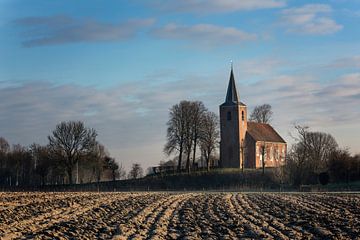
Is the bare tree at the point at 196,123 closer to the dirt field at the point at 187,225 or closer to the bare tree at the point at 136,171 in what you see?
the bare tree at the point at 136,171

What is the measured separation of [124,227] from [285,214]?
9947 millimetres

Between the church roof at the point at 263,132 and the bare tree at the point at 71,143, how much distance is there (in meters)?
33.6

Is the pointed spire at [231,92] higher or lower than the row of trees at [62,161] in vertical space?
higher

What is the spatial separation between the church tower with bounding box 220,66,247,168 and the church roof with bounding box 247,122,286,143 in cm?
426

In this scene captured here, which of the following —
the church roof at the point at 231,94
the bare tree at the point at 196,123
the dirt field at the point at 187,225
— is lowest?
the dirt field at the point at 187,225

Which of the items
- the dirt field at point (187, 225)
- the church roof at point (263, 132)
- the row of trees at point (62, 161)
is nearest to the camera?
the dirt field at point (187, 225)

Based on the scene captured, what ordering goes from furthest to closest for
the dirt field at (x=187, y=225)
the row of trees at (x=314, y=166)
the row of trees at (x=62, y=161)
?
the row of trees at (x=62, y=161), the row of trees at (x=314, y=166), the dirt field at (x=187, y=225)

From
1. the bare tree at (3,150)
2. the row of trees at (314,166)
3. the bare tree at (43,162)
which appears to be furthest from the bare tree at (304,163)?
the bare tree at (3,150)

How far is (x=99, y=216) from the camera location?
29766 mm

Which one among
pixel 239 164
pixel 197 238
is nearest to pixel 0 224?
pixel 197 238

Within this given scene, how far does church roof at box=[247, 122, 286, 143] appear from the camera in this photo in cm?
12356

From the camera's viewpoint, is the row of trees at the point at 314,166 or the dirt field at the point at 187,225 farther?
the row of trees at the point at 314,166

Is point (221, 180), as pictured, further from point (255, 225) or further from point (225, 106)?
point (255, 225)

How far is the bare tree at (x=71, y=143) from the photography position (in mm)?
104062
